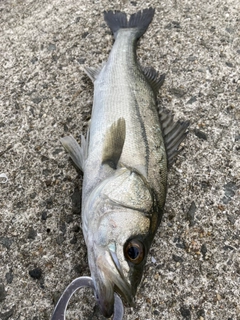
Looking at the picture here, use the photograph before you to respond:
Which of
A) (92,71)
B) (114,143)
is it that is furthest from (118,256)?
(92,71)

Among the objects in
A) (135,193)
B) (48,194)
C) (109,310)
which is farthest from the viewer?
(48,194)

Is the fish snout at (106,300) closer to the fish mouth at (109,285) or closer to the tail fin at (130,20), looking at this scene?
the fish mouth at (109,285)

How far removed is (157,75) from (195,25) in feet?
3.49

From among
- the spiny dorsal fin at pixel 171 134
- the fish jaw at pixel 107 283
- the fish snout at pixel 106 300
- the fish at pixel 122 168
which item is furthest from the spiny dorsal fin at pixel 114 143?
the fish snout at pixel 106 300

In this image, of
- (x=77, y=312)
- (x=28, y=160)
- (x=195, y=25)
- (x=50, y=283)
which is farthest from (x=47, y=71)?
(x=77, y=312)

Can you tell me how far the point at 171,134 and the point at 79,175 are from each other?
0.83 metres

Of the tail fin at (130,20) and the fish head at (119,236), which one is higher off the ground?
the tail fin at (130,20)

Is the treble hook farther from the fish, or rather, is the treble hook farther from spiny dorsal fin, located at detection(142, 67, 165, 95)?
spiny dorsal fin, located at detection(142, 67, 165, 95)

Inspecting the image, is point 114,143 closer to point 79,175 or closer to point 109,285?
point 79,175

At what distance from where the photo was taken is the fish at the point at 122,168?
6.74 ft

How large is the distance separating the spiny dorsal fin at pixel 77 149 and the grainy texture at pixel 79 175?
15 cm

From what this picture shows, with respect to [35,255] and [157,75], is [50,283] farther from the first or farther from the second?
[157,75]

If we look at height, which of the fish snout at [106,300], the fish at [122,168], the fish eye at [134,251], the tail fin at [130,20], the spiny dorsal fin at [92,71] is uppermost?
the tail fin at [130,20]

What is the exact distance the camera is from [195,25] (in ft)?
13.1
